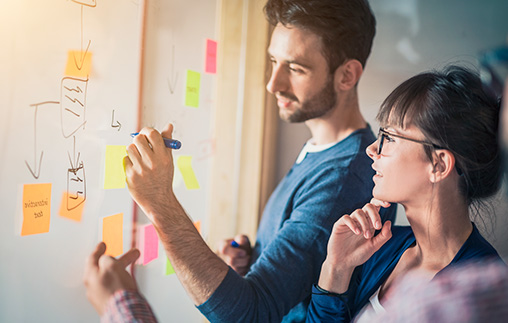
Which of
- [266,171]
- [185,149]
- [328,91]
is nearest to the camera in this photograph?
[328,91]

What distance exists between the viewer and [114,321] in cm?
76

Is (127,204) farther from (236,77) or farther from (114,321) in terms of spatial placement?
(236,77)

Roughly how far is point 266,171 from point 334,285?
2.61 feet

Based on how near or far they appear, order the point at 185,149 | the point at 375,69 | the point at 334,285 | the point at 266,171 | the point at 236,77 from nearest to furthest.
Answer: the point at 334,285
the point at 185,149
the point at 375,69
the point at 236,77
the point at 266,171

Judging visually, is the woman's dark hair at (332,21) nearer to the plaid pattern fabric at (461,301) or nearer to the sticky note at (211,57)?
the sticky note at (211,57)

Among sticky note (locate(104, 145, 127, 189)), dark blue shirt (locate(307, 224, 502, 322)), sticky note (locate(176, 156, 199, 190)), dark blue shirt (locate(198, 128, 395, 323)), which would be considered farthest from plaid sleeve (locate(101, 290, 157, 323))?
sticky note (locate(176, 156, 199, 190))

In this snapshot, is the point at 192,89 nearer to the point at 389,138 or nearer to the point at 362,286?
the point at 389,138

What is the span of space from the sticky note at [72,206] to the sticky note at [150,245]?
0.69 feet

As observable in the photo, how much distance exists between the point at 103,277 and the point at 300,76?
66cm

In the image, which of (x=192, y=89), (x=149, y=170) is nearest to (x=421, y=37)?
(x=192, y=89)

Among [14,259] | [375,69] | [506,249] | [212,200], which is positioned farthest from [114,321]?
[375,69]

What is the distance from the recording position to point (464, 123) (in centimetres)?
79

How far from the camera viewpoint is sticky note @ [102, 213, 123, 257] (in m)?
0.93

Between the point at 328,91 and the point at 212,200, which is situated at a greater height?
the point at 328,91
